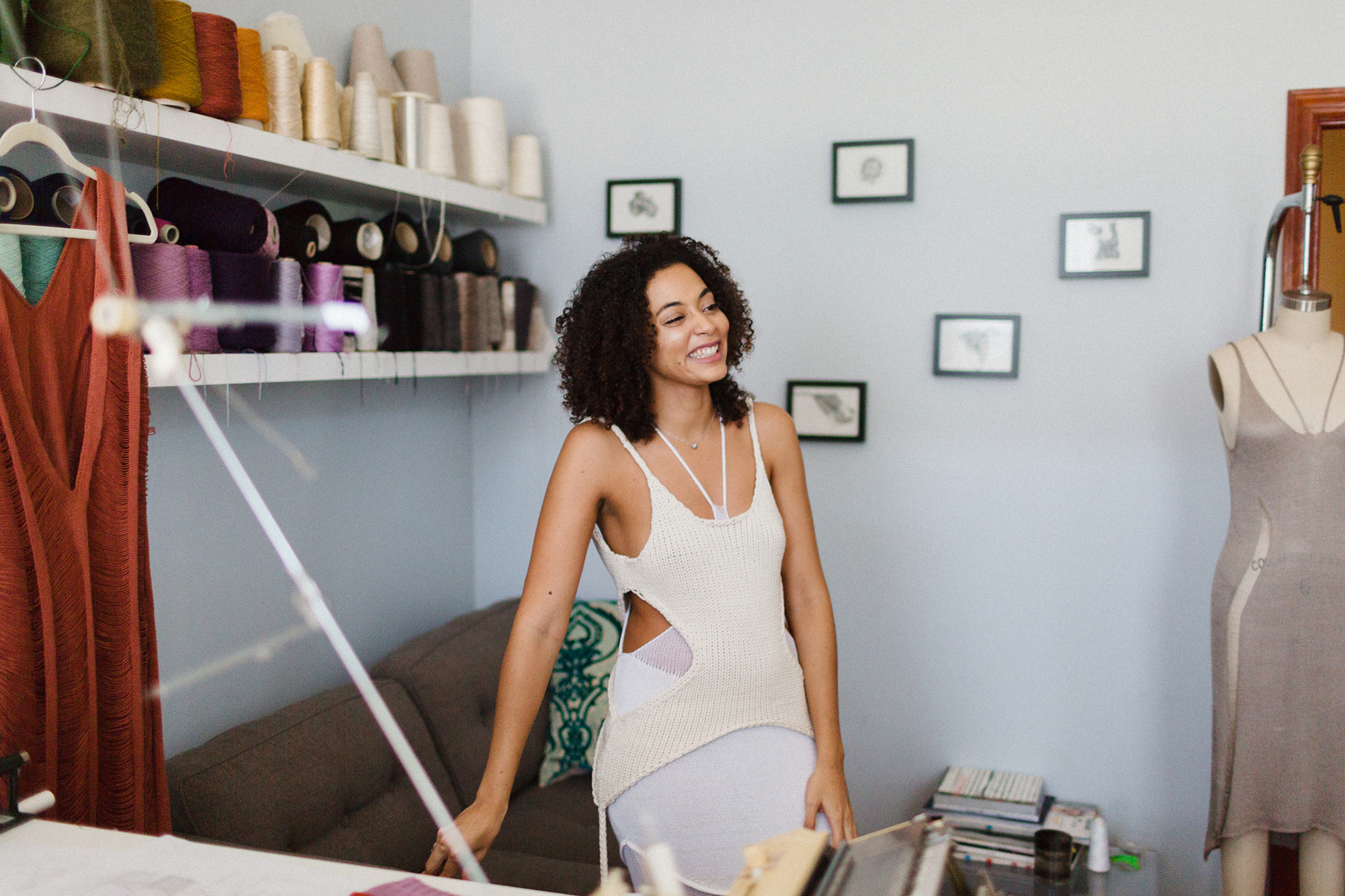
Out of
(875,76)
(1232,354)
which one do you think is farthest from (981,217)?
(1232,354)

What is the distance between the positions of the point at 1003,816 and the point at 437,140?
1.92 m

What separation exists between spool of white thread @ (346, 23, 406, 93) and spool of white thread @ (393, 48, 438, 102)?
99 mm

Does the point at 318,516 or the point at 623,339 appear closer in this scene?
the point at 623,339

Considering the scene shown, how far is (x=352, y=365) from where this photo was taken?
201 cm

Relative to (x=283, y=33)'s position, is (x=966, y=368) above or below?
below

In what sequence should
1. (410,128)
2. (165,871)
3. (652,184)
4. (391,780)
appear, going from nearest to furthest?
(165,871), (391,780), (410,128), (652,184)

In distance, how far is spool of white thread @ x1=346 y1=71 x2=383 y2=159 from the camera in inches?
79.0

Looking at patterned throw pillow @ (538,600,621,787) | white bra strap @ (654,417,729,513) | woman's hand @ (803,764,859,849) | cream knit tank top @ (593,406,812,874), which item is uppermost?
white bra strap @ (654,417,729,513)

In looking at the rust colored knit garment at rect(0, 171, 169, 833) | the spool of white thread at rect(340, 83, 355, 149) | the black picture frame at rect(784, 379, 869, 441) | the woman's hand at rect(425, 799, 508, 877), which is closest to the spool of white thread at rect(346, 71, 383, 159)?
the spool of white thread at rect(340, 83, 355, 149)

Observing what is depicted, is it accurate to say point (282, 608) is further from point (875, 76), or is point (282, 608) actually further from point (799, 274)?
point (875, 76)

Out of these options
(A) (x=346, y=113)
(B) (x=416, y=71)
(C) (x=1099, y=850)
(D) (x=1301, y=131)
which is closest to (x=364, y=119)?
(A) (x=346, y=113)

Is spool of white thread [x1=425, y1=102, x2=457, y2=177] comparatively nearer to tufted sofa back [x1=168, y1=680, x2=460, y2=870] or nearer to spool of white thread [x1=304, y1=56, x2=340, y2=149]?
spool of white thread [x1=304, y1=56, x2=340, y2=149]

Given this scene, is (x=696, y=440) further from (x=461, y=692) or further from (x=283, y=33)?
(x=283, y=33)

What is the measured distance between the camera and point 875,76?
246 cm
